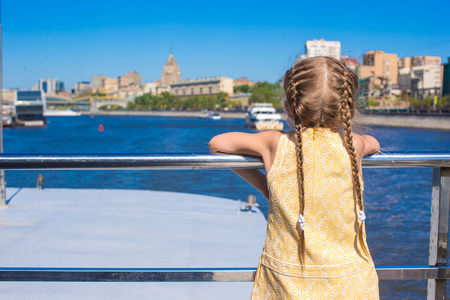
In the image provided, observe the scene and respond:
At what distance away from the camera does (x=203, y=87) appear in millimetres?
149875

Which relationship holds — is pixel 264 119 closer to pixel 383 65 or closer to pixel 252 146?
pixel 252 146

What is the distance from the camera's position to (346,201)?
1.20 meters

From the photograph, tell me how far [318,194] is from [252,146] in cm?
23

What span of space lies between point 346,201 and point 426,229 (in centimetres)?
1217

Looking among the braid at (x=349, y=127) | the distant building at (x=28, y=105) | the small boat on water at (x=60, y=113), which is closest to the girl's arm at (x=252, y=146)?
the braid at (x=349, y=127)

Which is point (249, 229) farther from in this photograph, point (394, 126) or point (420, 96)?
point (420, 96)

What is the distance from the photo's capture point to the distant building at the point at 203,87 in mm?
143425

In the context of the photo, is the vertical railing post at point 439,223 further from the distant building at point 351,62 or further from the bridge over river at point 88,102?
the bridge over river at point 88,102

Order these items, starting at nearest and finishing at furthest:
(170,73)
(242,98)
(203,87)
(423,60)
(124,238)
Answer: (124,238), (423,60), (242,98), (203,87), (170,73)

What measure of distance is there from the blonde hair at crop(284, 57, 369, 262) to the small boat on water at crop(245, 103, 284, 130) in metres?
54.3

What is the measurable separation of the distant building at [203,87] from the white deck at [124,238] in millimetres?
134842

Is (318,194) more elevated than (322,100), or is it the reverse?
(322,100)

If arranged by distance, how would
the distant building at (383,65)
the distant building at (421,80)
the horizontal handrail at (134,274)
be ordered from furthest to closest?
the distant building at (383,65), the distant building at (421,80), the horizontal handrail at (134,274)

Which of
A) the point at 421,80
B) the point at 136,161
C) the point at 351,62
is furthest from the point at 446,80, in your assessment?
the point at 136,161
